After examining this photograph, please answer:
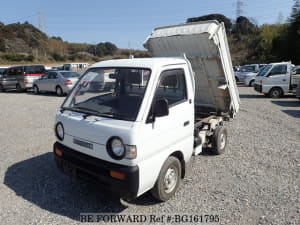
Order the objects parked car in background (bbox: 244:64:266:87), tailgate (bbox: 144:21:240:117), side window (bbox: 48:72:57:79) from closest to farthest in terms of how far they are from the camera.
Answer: tailgate (bbox: 144:21:240:117), side window (bbox: 48:72:57:79), parked car in background (bbox: 244:64:266:87)

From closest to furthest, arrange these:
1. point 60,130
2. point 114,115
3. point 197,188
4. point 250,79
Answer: point 114,115
point 60,130
point 197,188
point 250,79

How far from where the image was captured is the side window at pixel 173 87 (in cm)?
338

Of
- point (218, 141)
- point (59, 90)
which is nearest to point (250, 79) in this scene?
point (59, 90)

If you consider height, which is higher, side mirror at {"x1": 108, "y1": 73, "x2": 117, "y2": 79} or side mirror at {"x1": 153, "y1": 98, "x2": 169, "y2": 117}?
side mirror at {"x1": 108, "y1": 73, "x2": 117, "y2": 79}

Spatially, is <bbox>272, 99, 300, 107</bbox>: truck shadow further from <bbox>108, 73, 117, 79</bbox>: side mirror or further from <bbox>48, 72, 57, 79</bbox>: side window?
<bbox>48, 72, 57, 79</bbox>: side window

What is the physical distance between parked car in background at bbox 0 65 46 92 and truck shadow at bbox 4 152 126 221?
45.3 ft

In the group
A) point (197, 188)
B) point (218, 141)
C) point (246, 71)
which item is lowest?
point (197, 188)

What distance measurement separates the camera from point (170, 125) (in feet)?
10.5

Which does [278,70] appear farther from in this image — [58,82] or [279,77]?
[58,82]

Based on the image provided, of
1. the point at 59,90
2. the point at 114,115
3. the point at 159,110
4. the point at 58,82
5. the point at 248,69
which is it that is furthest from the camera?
the point at 248,69

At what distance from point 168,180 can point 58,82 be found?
12656 millimetres

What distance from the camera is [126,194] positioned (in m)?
2.76

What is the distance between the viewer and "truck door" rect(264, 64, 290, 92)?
12.4 m

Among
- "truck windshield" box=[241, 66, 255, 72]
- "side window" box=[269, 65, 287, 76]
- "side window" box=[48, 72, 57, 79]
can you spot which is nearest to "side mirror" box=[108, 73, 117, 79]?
"side window" box=[269, 65, 287, 76]
